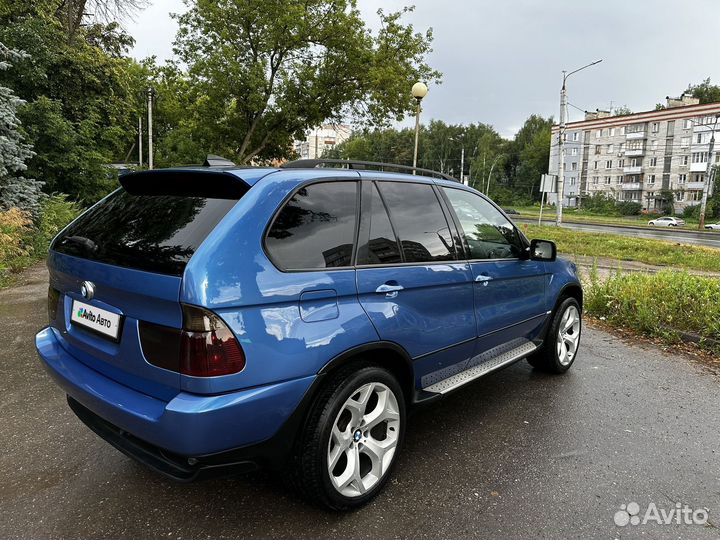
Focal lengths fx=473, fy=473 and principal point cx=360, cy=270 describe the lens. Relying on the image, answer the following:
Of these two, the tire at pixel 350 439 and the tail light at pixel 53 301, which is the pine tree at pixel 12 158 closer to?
the tail light at pixel 53 301

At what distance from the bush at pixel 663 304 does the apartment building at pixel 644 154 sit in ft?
185

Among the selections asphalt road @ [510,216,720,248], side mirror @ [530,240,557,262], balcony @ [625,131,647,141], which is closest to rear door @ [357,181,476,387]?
side mirror @ [530,240,557,262]

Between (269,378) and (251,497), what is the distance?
0.91 metres

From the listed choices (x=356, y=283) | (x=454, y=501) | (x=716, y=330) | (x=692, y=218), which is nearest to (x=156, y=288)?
(x=356, y=283)

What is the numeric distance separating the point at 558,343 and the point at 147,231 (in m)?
3.51

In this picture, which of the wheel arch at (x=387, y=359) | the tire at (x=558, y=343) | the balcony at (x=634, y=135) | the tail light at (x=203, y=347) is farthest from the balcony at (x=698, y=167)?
the tail light at (x=203, y=347)

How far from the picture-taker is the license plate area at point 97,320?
2146 millimetres

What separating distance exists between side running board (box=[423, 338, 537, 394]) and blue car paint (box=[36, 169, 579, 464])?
0.88 feet

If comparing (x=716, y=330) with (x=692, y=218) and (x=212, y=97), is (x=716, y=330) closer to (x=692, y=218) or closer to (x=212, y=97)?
(x=212, y=97)

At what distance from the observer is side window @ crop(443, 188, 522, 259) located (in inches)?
129

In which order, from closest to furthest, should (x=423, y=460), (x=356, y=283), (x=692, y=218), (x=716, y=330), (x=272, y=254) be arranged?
(x=272, y=254) < (x=356, y=283) < (x=423, y=460) < (x=716, y=330) < (x=692, y=218)

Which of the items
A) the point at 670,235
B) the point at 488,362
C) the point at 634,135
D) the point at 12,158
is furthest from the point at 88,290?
the point at 634,135

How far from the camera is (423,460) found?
2863mm

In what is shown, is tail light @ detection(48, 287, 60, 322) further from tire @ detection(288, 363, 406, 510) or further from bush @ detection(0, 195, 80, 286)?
bush @ detection(0, 195, 80, 286)
